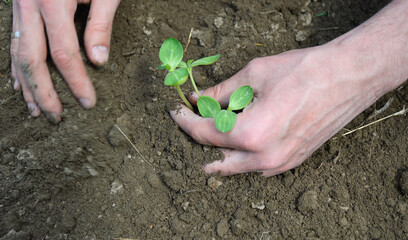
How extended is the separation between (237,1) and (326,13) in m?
0.54

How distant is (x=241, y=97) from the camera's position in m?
1.47

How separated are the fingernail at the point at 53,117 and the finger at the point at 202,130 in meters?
0.58

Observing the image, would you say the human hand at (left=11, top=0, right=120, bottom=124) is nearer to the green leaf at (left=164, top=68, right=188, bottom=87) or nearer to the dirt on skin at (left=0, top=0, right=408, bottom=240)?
the dirt on skin at (left=0, top=0, right=408, bottom=240)

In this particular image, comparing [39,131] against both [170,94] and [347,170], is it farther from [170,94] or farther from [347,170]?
[347,170]

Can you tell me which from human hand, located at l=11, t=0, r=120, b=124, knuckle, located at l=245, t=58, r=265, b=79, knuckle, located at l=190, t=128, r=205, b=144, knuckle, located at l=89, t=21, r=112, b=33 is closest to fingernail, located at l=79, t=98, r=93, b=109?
human hand, located at l=11, t=0, r=120, b=124

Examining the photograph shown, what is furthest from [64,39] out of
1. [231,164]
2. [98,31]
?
[231,164]

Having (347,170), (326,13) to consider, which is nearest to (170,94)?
(347,170)

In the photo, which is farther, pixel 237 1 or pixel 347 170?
pixel 237 1

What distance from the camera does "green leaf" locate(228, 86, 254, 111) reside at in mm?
1462

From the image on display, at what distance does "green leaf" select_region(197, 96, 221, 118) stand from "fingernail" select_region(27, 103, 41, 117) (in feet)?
2.81

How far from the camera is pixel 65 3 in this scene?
164 centimetres

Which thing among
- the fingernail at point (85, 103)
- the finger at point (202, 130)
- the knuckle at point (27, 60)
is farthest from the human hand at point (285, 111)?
the knuckle at point (27, 60)

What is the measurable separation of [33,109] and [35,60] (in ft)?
0.88

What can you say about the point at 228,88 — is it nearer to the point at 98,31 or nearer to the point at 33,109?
the point at 98,31
